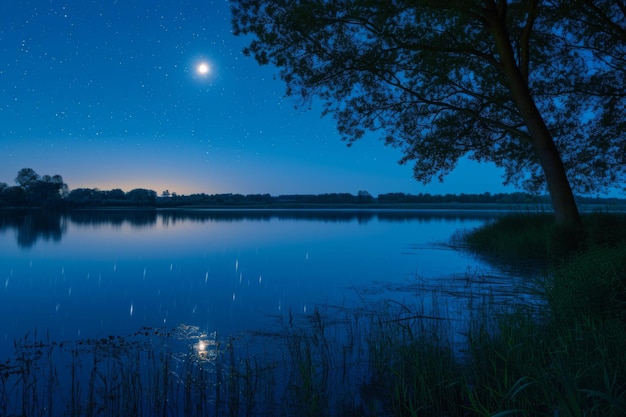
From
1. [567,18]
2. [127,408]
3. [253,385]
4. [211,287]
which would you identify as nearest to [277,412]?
[253,385]

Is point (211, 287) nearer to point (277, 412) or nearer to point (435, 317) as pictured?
point (435, 317)

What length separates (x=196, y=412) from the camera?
558 cm

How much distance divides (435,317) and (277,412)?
15.9 feet

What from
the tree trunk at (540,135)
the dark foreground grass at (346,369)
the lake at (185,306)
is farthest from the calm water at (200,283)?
the tree trunk at (540,135)

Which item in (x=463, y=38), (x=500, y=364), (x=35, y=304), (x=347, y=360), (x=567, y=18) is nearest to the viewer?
(x=500, y=364)

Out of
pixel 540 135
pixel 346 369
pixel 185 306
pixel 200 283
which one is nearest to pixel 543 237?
pixel 540 135

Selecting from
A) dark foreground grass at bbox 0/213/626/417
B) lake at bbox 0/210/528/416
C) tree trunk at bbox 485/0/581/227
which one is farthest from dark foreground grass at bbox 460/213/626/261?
dark foreground grass at bbox 0/213/626/417

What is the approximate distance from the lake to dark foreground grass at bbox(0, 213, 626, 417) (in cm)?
5

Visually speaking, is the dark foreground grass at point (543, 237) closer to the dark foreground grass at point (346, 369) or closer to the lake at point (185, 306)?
the lake at point (185, 306)

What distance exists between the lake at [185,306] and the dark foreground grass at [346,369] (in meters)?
0.05

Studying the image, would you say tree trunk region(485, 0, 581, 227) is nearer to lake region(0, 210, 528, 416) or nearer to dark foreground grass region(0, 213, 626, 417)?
lake region(0, 210, 528, 416)

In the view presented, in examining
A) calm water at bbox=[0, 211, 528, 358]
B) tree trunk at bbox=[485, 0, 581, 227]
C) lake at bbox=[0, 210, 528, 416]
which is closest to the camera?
lake at bbox=[0, 210, 528, 416]

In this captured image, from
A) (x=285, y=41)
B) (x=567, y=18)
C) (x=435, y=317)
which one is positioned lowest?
(x=435, y=317)

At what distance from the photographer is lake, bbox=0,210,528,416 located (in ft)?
20.0
